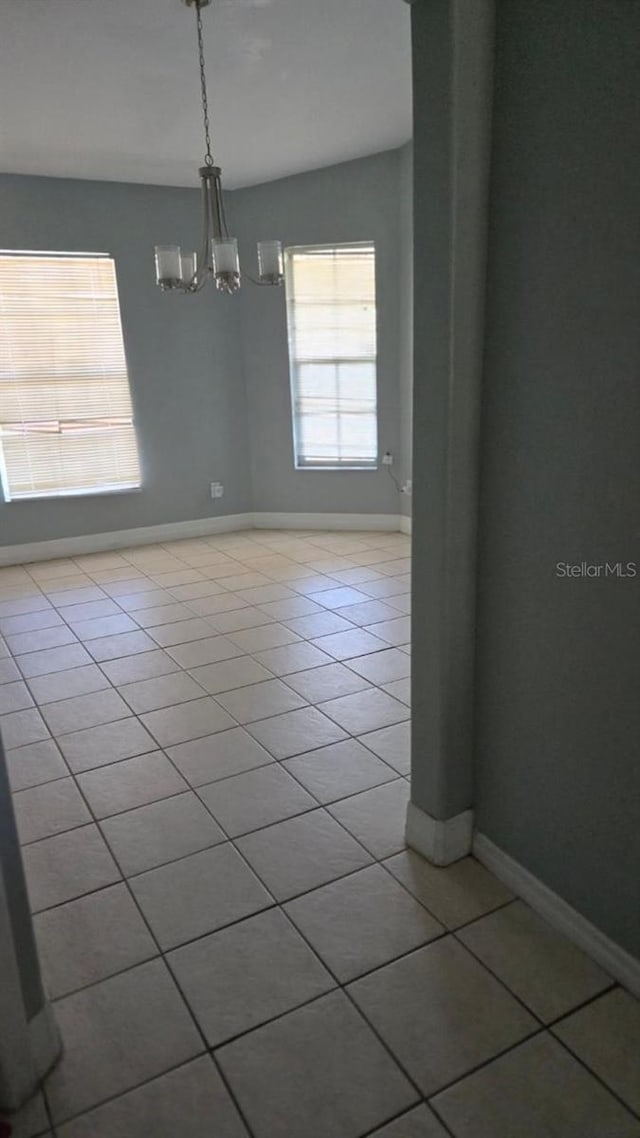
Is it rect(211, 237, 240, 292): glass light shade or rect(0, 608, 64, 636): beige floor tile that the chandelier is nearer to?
rect(211, 237, 240, 292): glass light shade

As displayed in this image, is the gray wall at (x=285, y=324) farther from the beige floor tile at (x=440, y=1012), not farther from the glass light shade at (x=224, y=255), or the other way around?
the beige floor tile at (x=440, y=1012)

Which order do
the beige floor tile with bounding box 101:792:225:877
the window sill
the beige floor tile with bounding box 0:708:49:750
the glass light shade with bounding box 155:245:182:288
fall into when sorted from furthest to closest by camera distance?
the window sill, the glass light shade with bounding box 155:245:182:288, the beige floor tile with bounding box 0:708:49:750, the beige floor tile with bounding box 101:792:225:877

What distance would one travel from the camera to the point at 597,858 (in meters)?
1.57

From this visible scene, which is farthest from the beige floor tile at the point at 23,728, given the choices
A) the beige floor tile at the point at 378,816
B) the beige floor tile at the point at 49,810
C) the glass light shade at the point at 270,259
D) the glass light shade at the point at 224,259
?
the glass light shade at the point at 270,259

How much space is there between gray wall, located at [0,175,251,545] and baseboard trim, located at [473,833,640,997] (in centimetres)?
404

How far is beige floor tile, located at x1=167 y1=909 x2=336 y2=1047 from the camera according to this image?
152cm

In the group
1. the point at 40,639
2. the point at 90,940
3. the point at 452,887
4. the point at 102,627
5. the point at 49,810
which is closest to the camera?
the point at 90,940

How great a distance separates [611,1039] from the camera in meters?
1.42

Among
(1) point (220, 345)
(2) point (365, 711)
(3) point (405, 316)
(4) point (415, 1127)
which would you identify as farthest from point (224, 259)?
(4) point (415, 1127)

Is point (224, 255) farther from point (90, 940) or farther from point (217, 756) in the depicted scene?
point (90, 940)

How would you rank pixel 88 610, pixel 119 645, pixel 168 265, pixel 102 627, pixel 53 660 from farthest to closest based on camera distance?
pixel 88 610, pixel 102 627, pixel 119 645, pixel 53 660, pixel 168 265

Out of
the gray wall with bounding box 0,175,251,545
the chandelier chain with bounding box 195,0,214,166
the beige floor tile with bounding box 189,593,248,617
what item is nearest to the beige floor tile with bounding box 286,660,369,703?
the beige floor tile with bounding box 189,593,248,617

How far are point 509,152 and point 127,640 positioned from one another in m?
2.78

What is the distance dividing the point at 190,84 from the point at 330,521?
3.07 meters
